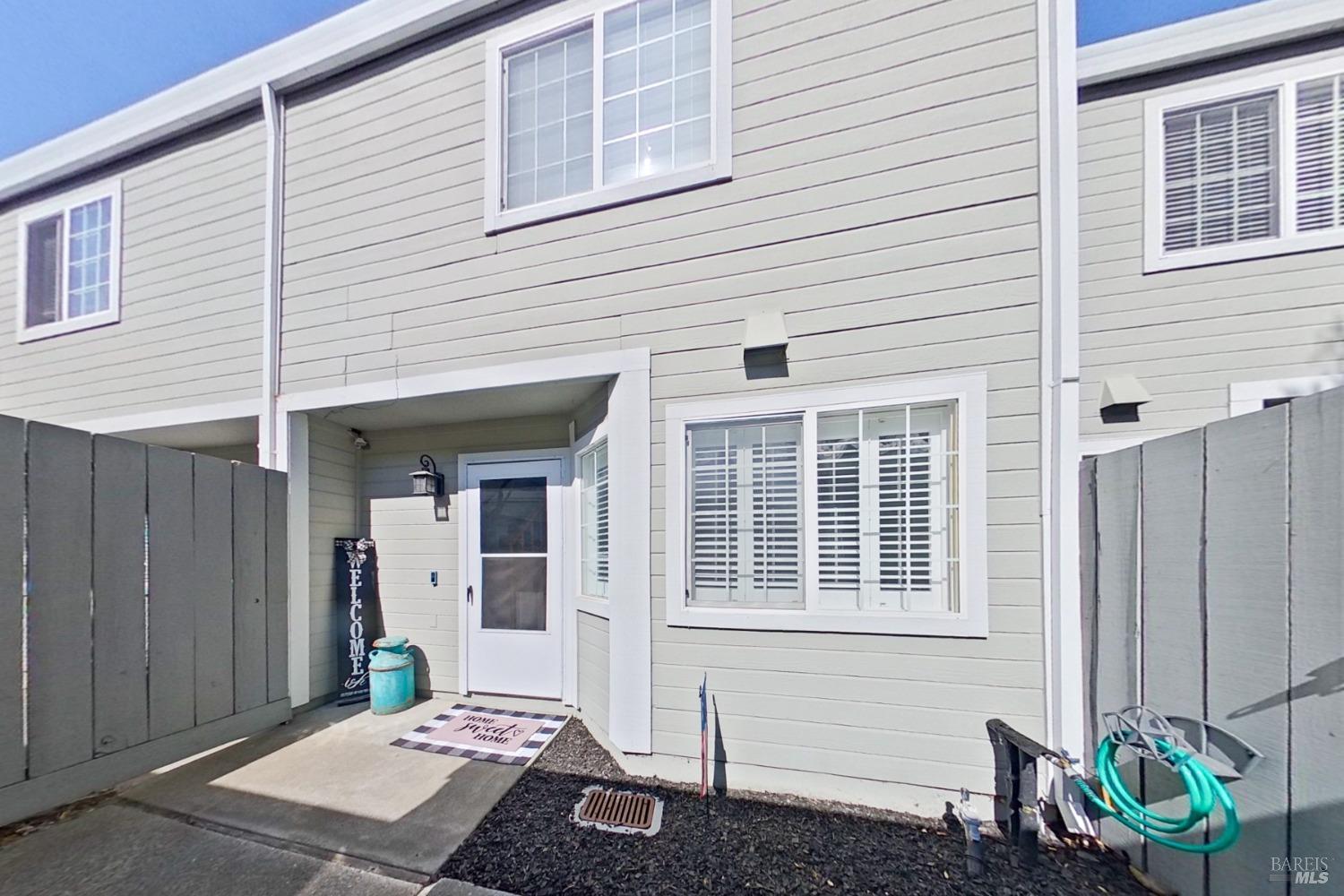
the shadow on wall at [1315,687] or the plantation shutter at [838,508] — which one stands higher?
the plantation shutter at [838,508]

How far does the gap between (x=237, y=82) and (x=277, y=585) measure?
4543 mm

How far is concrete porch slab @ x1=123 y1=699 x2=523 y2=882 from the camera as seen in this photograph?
8.07ft

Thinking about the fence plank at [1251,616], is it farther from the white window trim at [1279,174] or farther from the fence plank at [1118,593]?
the white window trim at [1279,174]

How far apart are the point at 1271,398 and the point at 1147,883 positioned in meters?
3.95

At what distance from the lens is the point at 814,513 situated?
2.95m

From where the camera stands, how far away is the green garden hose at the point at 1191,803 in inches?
68.1

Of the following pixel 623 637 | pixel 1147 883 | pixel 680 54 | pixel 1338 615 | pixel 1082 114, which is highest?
pixel 1082 114

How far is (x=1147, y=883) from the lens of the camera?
2.13 m

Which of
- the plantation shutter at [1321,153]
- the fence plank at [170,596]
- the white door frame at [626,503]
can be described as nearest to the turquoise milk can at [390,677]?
the fence plank at [170,596]

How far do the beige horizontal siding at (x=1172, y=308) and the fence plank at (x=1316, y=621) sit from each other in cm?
288

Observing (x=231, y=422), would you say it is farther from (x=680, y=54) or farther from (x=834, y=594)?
(x=834, y=594)

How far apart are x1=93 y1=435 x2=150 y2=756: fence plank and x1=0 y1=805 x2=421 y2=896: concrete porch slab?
1.71 feet

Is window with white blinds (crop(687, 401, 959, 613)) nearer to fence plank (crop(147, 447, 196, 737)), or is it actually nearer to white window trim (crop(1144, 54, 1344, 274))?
white window trim (crop(1144, 54, 1344, 274))

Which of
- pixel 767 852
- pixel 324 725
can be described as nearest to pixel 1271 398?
pixel 767 852
